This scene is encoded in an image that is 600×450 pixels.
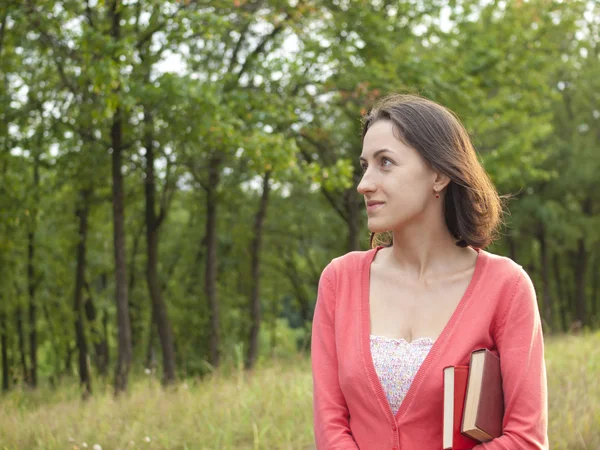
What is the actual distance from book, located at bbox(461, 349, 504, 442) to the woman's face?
1.69 feet

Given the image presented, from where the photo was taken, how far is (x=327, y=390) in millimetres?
2455

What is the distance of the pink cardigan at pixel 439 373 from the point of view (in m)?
2.23

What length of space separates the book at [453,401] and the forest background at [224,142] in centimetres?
114

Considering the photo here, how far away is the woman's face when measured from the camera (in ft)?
7.95

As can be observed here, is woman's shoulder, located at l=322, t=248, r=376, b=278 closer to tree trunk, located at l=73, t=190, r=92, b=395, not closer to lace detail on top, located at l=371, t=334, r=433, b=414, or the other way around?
lace detail on top, located at l=371, t=334, r=433, b=414

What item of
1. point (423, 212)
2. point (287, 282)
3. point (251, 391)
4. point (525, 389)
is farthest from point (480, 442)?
point (287, 282)

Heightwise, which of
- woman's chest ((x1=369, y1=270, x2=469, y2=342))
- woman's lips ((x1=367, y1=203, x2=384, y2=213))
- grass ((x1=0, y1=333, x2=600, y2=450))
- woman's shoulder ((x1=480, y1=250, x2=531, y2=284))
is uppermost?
woman's lips ((x1=367, y1=203, x2=384, y2=213))

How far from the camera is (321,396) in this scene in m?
2.46

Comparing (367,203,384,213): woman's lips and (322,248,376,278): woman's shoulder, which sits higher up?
(367,203,384,213): woman's lips

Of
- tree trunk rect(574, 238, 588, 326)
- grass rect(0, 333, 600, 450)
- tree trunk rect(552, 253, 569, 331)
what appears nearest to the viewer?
grass rect(0, 333, 600, 450)

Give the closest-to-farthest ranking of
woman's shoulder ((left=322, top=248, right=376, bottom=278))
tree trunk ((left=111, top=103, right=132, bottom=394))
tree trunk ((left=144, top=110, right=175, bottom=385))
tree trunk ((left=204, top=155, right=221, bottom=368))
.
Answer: woman's shoulder ((left=322, top=248, right=376, bottom=278)) < tree trunk ((left=111, top=103, right=132, bottom=394)) < tree trunk ((left=144, top=110, right=175, bottom=385)) < tree trunk ((left=204, top=155, right=221, bottom=368))

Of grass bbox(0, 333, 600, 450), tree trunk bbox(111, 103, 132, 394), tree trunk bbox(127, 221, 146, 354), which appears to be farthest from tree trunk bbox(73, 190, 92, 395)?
grass bbox(0, 333, 600, 450)

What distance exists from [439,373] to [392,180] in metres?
0.61

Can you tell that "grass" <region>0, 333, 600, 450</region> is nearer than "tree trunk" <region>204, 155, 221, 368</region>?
Yes
